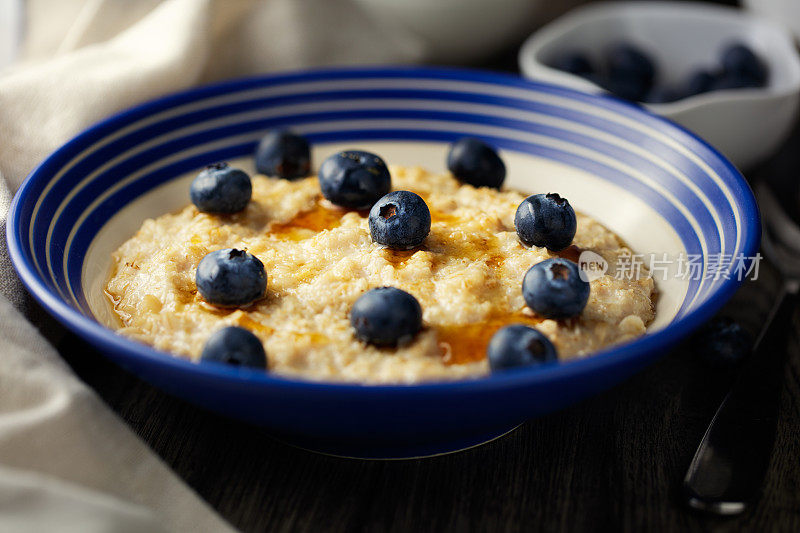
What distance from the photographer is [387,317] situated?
1450 millimetres

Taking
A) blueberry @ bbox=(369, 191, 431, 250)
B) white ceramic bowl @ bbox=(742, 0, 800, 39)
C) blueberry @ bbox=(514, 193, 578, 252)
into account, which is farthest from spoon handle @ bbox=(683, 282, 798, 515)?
white ceramic bowl @ bbox=(742, 0, 800, 39)

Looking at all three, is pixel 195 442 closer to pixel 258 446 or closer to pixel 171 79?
pixel 258 446

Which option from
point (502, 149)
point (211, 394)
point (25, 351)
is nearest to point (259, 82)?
point (502, 149)

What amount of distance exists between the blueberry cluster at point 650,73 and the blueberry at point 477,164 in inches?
33.0

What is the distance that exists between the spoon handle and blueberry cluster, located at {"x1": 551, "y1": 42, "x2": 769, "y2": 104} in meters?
1.22

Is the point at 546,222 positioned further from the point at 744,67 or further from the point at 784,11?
the point at 784,11

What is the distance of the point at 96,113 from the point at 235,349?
3.53ft

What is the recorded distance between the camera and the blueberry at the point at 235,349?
54.1 inches

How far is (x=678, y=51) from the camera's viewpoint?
3.06 m

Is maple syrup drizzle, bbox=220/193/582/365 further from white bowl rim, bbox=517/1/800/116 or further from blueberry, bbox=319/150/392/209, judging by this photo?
white bowl rim, bbox=517/1/800/116

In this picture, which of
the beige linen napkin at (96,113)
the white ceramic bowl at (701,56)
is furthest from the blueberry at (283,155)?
the white ceramic bowl at (701,56)

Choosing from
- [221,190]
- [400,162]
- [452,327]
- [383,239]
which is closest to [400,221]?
[383,239]

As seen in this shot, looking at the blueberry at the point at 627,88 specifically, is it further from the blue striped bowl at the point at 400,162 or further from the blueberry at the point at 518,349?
the blueberry at the point at 518,349

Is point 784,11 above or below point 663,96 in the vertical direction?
above
